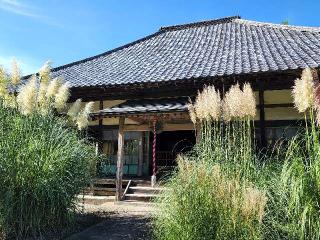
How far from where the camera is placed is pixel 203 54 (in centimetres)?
1254

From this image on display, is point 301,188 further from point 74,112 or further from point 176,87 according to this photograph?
point 176,87

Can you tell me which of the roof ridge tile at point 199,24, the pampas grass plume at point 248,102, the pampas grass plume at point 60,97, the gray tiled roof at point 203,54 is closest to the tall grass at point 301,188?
the pampas grass plume at point 248,102

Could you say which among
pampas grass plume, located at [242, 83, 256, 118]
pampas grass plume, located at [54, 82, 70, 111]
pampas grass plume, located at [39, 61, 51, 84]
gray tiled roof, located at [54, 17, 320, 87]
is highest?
gray tiled roof, located at [54, 17, 320, 87]

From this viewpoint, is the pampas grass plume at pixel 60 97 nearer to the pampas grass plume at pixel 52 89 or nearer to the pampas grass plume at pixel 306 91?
the pampas grass plume at pixel 52 89

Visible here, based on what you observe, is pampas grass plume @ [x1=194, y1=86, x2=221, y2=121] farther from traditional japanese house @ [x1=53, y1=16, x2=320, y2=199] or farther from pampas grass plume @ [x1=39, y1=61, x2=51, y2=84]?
traditional japanese house @ [x1=53, y1=16, x2=320, y2=199]

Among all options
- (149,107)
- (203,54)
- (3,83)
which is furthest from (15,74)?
(203,54)

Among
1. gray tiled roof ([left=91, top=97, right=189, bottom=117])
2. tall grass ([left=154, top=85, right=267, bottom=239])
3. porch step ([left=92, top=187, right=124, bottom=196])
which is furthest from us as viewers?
porch step ([left=92, top=187, right=124, bottom=196])

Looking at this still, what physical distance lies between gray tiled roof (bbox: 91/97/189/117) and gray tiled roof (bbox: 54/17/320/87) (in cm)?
69

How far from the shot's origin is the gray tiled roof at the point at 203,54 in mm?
10144

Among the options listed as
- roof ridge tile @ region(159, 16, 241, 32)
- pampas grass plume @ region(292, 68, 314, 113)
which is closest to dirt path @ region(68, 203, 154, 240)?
pampas grass plume @ region(292, 68, 314, 113)

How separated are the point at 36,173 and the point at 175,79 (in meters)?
5.62

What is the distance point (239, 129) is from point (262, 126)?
5.09 m

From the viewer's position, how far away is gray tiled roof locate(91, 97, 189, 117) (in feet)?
32.6

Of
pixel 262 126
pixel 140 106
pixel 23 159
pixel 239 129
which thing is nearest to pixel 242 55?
pixel 262 126
